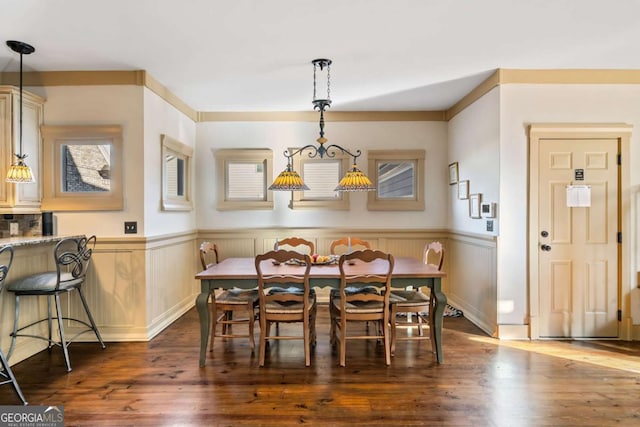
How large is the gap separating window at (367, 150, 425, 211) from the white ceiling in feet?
3.97

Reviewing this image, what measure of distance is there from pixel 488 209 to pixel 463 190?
2.36 ft

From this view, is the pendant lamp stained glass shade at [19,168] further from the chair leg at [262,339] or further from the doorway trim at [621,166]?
the doorway trim at [621,166]

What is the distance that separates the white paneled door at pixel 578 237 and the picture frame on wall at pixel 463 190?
896mm

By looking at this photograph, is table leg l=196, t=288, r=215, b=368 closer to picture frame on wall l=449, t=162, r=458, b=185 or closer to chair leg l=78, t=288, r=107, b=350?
chair leg l=78, t=288, r=107, b=350

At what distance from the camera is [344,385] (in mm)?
2727

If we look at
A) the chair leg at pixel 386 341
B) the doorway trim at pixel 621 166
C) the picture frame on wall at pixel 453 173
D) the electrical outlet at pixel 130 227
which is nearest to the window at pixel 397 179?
the picture frame on wall at pixel 453 173

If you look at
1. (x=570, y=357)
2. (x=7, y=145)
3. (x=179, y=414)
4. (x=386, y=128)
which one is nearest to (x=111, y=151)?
(x=7, y=145)

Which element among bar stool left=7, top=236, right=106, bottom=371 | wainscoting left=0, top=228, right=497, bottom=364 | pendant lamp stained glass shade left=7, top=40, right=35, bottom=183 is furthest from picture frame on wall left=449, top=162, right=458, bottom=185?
pendant lamp stained glass shade left=7, top=40, right=35, bottom=183

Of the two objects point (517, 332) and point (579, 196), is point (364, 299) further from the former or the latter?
point (579, 196)

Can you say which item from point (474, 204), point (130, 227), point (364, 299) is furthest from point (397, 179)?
point (130, 227)

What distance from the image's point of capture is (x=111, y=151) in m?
3.68

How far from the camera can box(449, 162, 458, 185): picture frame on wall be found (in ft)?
15.9

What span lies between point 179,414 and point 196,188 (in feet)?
11.3

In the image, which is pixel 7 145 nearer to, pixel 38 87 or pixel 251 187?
pixel 38 87
